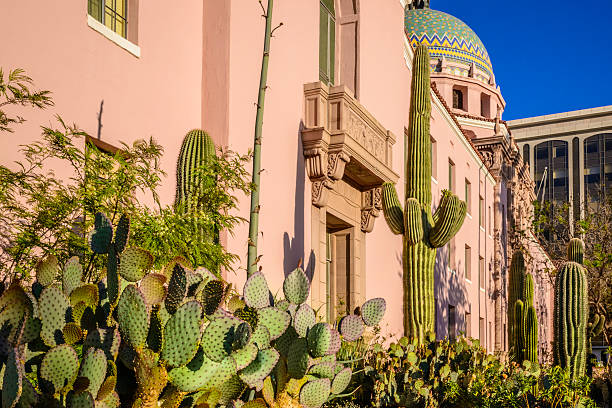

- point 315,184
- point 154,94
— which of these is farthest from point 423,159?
point 154,94

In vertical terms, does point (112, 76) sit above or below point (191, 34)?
below

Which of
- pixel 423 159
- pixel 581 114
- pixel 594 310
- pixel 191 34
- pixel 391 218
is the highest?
pixel 581 114

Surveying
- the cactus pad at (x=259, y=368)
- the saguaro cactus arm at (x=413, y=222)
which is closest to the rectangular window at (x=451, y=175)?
the saguaro cactus arm at (x=413, y=222)

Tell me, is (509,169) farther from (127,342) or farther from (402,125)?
(127,342)

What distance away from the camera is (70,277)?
199 inches

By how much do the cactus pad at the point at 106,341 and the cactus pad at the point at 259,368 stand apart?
2.68ft

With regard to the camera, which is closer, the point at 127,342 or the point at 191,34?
the point at 127,342

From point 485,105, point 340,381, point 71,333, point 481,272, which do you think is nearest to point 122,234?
point 71,333

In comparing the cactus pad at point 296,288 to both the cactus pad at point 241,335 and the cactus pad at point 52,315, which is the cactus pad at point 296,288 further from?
the cactus pad at point 52,315

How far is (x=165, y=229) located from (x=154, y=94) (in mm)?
3465

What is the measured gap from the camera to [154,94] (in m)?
10.6

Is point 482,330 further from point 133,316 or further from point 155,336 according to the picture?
point 133,316

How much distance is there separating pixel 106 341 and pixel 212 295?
2.11 feet

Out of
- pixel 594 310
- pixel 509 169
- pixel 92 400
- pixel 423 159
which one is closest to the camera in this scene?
pixel 92 400
